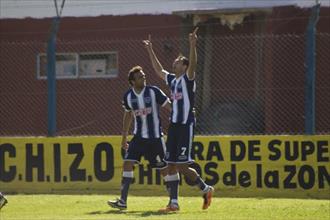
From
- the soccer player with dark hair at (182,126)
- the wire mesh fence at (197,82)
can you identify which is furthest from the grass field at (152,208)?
the wire mesh fence at (197,82)

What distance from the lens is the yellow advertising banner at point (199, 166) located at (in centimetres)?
1220

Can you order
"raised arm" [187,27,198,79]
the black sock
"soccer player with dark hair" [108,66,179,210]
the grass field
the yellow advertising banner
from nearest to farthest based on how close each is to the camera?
the grass field, "raised arm" [187,27,198,79], the black sock, "soccer player with dark hair" [108,66,179,210], the yellow advertising banner

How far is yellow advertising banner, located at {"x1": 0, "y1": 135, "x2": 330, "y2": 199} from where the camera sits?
12.2m

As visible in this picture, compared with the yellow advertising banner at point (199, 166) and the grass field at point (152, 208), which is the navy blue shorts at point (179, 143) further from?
the yellow advertising banner at point (199, 166)

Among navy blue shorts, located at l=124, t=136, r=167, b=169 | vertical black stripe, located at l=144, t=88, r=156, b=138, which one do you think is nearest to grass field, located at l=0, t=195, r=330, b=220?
navy blue shorts, located at l=124, t=136, r=167, b=169

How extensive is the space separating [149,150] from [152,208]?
0.74 m

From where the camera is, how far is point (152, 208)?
10.4 metres

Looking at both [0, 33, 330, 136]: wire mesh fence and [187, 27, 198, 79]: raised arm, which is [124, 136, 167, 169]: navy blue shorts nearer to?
[187, 27, 198, 79]: raised arm

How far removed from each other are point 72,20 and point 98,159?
21.3 feet

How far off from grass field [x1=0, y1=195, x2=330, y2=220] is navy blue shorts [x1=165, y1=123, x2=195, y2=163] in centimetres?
65

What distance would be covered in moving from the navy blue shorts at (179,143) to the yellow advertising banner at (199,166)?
255 centimetres

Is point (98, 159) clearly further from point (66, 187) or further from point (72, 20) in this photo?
point (72, 20)

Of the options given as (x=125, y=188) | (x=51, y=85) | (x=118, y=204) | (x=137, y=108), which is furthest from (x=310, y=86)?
(x=51, y=85)

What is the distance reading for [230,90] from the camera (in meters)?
17.3
